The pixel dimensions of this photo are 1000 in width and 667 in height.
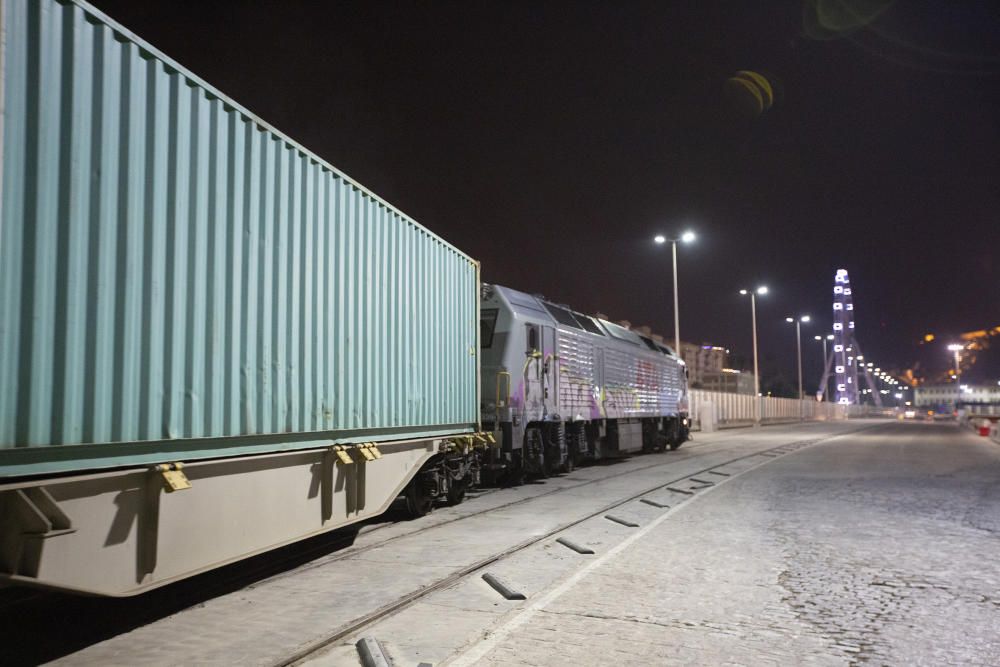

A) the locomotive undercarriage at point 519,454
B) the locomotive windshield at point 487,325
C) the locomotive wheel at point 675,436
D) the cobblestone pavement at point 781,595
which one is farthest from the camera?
the locomotive wheel at point 675,436

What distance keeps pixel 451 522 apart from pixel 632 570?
352cm

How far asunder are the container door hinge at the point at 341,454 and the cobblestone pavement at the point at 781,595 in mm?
2206

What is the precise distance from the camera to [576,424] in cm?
1691

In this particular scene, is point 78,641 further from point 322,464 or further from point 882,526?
point 882,526

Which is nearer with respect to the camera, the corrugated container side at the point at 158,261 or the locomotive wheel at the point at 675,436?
the corrugated container side at the point at 158,261

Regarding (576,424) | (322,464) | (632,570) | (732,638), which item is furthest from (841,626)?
(576,424)

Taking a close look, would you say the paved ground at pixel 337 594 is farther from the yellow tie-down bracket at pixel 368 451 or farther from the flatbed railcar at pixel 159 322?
the yellow tie-down bracket at pixel 368 451

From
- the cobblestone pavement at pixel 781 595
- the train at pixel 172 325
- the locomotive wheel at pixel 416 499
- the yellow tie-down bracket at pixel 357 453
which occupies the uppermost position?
the train at pixel 172 325

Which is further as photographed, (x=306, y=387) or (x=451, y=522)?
(x=451, y=522)

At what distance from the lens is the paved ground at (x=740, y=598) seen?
4.72 m

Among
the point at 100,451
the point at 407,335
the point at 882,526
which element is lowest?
the point at 882,526

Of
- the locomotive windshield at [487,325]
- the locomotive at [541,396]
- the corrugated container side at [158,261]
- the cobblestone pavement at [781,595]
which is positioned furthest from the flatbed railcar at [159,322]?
the locomotive windshield at [487,325]

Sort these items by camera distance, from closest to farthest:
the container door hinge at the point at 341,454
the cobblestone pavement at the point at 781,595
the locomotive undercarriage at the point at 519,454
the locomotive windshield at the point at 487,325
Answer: the cobblestone pavement at the point at 781,595
the container door hinge at the point at 341,454
the locomotive undercarriage at the point at 519,454
the locomotive windshield at the point at 487,325

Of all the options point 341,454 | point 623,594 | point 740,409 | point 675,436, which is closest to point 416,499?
point 341,454
